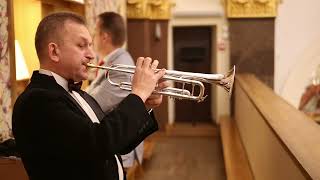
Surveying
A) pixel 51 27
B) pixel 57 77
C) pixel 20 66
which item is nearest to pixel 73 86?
pixel 57 77

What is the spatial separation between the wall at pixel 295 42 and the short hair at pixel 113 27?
5.33 metres

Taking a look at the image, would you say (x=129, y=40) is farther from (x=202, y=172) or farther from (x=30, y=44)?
(x=30, y=44)

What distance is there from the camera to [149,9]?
26.3ft

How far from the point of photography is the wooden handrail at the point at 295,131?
1.94 metres

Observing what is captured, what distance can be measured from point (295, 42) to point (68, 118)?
739 centimetres

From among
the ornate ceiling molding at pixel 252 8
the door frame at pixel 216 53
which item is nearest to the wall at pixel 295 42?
the ornate ceiling molding at pixel 252 8

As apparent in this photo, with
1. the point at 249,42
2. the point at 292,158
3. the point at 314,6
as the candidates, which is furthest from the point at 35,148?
the point at 314,6

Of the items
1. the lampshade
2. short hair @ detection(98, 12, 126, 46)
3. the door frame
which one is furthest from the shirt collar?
the door frame

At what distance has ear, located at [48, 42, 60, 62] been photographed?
5.87 feet

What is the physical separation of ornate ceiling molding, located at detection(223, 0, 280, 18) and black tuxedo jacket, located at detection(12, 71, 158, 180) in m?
6.74

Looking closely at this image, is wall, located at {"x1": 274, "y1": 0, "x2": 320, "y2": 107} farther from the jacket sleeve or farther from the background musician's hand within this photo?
the jacket sleeve

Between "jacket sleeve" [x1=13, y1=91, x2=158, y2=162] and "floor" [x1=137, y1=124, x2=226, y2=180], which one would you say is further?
"floor" [x1=137, y1=124, x2=226, y2=180]

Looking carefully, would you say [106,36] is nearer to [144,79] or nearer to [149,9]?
[144,79]

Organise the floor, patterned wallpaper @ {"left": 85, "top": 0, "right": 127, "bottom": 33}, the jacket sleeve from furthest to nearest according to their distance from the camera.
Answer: the floor < patterned wallpaper @ {"left": 85, "top": 0, "right": 127, "bottom": 33} < the jacket sleeve
